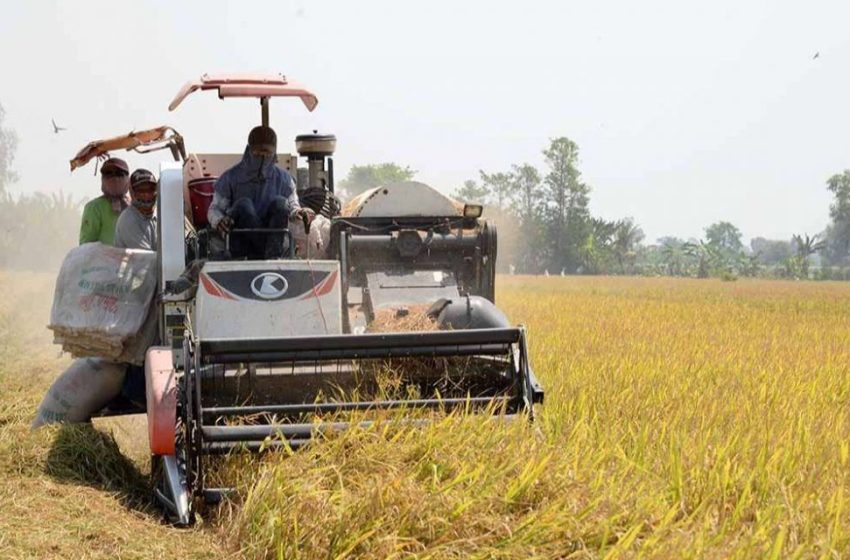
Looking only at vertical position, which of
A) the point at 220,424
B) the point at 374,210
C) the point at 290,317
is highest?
the point at 374,210

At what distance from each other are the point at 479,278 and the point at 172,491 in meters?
3.47

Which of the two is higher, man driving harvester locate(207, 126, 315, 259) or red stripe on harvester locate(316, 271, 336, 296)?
man driving harvester locate(207, 126, 315, 259)

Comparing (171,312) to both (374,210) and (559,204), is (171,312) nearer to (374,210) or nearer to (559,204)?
(374,210)

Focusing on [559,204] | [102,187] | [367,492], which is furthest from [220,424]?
[559,204]

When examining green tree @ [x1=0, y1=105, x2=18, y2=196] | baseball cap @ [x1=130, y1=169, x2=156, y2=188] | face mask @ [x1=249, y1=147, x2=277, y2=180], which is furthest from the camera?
green tree @ [x1=0, y1=105, x2=18, y2=196]

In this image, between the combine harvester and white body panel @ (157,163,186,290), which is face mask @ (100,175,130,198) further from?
white body panel @ (157,163,186,290)

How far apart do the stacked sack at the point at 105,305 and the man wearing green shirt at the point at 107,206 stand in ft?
4.87

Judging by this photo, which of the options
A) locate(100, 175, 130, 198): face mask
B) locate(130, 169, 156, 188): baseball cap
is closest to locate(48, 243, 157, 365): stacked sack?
locate(130, 169, 156, 188): baseball cap

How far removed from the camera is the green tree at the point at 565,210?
262 feet

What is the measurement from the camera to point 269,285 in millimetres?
6473

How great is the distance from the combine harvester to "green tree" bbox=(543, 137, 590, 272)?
2830 inches

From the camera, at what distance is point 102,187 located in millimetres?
8734

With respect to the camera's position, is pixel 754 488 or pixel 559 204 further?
pixel 559 204

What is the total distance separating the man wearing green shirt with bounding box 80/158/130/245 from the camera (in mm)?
8594
